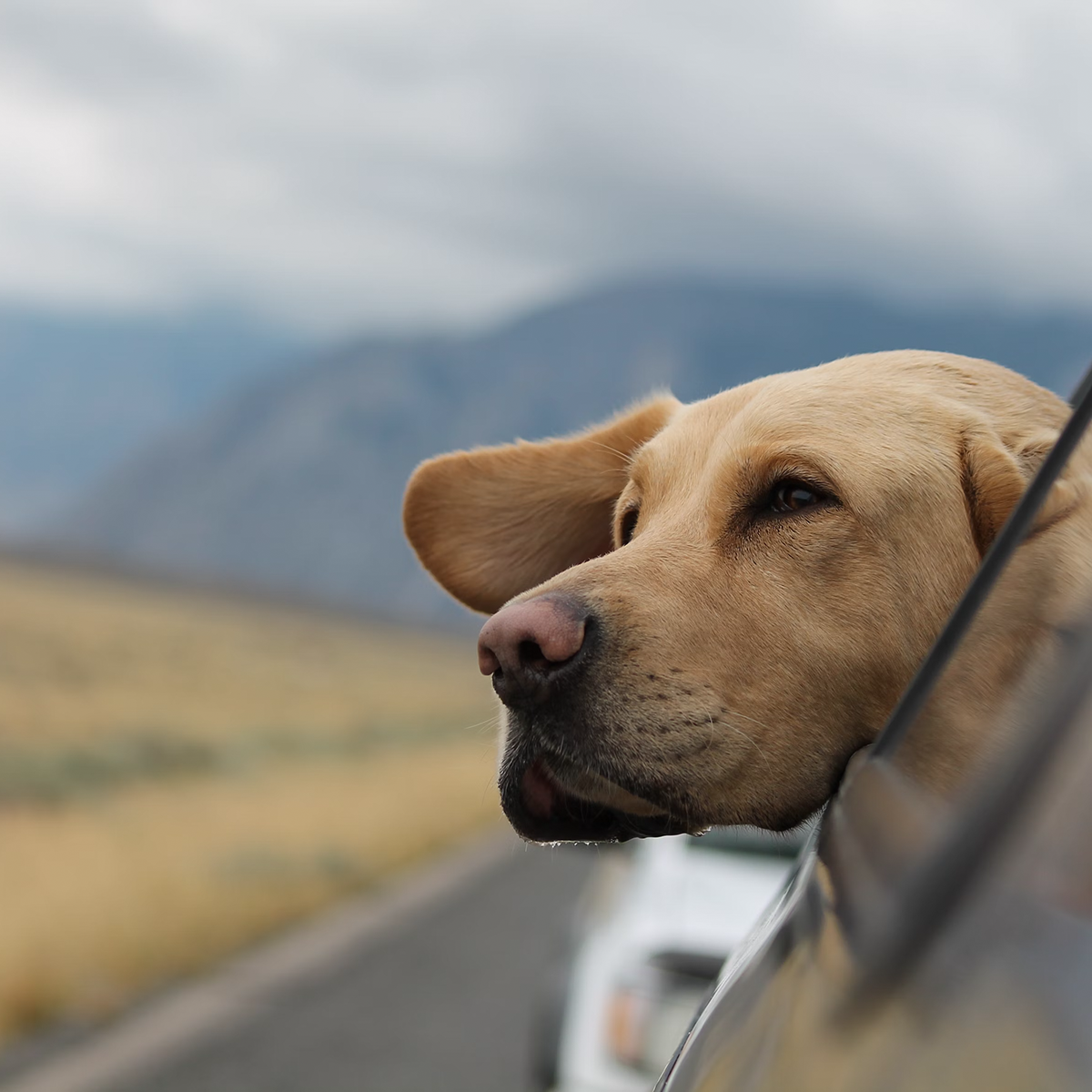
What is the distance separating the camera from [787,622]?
1501 millimetres

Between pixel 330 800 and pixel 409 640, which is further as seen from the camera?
pixel 409 640

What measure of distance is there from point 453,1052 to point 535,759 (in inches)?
287

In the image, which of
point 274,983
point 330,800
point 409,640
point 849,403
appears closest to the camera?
point 849,403

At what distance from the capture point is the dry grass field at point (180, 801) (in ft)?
31.1

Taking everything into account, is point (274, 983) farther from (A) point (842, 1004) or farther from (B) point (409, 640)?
(B) point (409, 640)

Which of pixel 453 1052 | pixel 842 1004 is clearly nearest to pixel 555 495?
pixel 842 1004

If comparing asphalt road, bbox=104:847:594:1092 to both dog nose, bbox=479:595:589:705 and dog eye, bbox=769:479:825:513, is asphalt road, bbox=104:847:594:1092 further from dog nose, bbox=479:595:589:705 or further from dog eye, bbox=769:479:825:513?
dog nose, bbox=479:595:589:705

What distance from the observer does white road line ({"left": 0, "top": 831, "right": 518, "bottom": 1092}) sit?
7234mm

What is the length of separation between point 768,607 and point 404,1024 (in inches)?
310

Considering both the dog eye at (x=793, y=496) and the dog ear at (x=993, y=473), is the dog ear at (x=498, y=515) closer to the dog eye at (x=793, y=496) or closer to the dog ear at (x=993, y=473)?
the dog eye at (x=793, y=496)

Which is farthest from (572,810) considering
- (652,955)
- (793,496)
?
(652,955)

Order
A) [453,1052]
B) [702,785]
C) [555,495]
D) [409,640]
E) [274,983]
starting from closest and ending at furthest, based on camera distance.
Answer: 1. [702,785]
2. [555,495]
3. [453,1052]
4. [274,983]
5. [409,640]

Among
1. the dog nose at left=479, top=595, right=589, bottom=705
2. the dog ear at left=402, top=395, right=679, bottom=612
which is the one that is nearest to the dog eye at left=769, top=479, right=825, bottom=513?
the dog nose at left=479, top=595, right=589, bottom=705

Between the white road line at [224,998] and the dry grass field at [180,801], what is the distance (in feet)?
0.81
